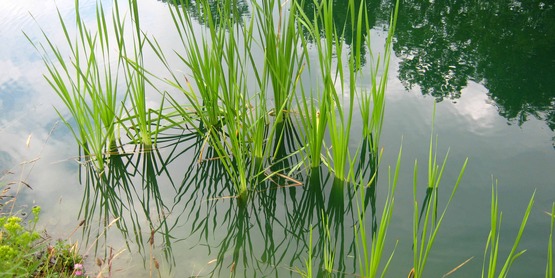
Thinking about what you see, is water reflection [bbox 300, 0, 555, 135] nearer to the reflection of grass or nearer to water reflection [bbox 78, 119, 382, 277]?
water reflection [bbox 78, 119, 382, 277]

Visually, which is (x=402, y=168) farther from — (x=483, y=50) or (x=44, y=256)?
(x=44, y=256)

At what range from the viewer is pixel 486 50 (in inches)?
120

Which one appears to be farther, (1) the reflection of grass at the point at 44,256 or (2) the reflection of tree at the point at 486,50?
(2) the reflection of tree at the point at 486,50

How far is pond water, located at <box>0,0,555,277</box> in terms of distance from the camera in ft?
5.98

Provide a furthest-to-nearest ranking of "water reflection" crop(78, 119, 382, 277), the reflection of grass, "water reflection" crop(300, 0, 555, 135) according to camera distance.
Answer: "water reflection" crop(300, 0, 555, 135), "water reflection" crop(78, 119, 382, 277), the reflection of grass

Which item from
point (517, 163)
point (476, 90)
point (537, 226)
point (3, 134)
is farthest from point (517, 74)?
point (3, 134)

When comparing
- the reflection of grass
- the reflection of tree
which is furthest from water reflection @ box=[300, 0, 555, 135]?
the reflection of grass

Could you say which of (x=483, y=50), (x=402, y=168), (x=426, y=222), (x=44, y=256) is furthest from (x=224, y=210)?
(x=483, y=50)

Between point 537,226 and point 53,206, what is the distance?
69.7 inches

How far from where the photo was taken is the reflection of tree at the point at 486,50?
2682 mm

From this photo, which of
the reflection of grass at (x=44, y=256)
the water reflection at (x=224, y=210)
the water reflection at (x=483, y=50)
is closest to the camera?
the reflection of grass at (x=44, y=256)

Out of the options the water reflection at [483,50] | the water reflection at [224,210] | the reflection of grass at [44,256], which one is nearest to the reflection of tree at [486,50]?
the water reflection at [483,50]

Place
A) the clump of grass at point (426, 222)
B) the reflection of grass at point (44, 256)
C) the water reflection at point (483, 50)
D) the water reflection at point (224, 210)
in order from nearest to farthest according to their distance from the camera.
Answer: the clump of grass at point (426, 222) → the reflection of grass at point (44, 256) → the water reflection at point (224, 210) → the water reflection at point (483, 50)

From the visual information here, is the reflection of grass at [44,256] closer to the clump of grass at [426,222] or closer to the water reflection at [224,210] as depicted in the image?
the water reflection at [224,210]
